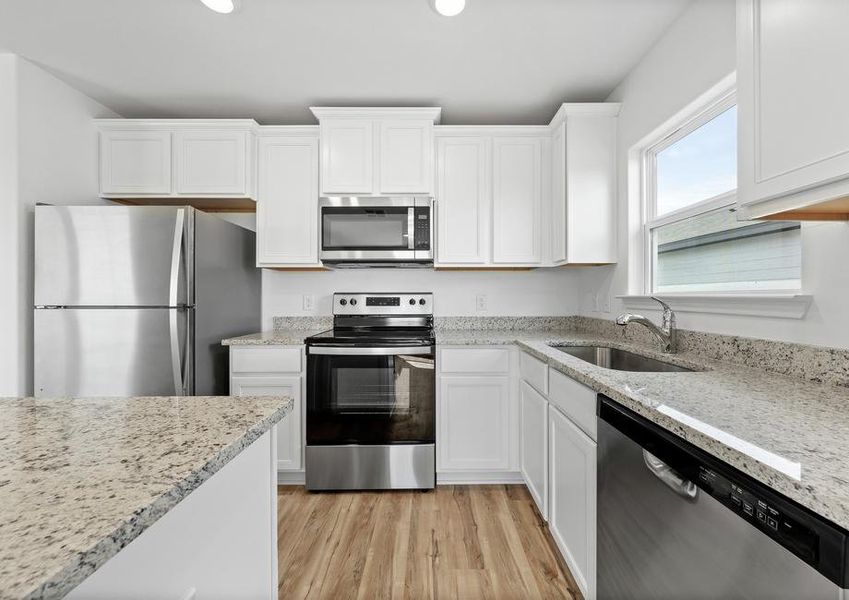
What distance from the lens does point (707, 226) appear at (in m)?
1.81

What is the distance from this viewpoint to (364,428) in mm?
2348

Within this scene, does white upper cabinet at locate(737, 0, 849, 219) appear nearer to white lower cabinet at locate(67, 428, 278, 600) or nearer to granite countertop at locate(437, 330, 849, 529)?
granite countertop at locate(437, 330, 849, 529)

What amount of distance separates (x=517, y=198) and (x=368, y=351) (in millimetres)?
1419

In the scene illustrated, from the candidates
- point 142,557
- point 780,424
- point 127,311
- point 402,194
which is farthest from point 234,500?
point 402,194

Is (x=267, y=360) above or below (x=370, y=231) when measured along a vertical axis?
below

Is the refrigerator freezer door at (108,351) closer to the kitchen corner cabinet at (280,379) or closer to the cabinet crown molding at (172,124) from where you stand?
the kitchen corner cabinet at (280,379)

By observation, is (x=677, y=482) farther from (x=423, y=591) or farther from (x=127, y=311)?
(x=127, y=311)

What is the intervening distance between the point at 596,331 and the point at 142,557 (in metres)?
2.66

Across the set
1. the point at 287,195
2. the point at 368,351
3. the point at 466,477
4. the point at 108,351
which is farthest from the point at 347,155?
the point at 466,477

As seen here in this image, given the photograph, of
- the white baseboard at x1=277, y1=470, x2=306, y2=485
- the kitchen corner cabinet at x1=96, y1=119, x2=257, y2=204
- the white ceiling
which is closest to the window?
the white ceiling

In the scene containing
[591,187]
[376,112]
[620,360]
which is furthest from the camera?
[376,112]

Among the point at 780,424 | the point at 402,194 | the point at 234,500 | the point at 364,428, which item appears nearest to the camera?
the point at 234,500

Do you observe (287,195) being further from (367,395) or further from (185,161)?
(367,395)

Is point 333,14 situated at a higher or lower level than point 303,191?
higher
